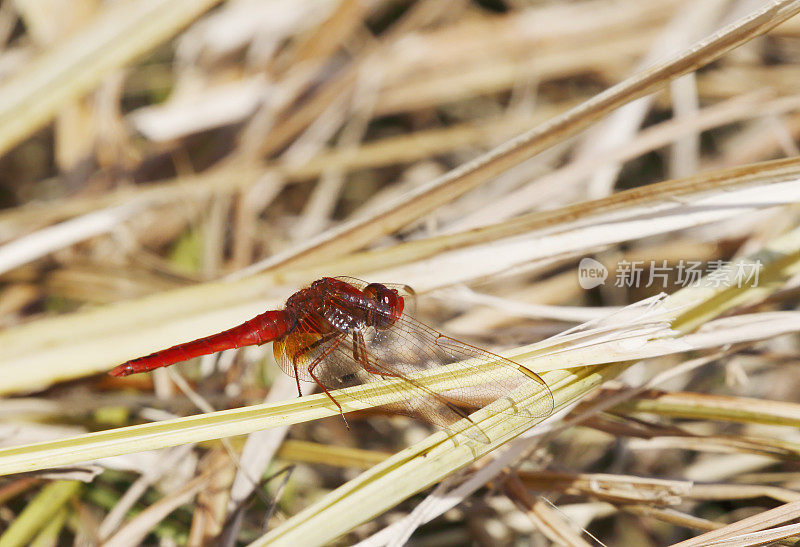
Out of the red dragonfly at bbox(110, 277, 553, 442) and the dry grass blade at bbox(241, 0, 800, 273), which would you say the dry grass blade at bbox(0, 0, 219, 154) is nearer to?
the dry grass blade at bbox(241, 0, 800, 273)

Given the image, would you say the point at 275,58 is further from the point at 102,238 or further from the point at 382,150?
the point at 102,238

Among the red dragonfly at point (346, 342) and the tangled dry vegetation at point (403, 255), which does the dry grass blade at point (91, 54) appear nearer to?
the tangled dry vegetation at point (403, 255)

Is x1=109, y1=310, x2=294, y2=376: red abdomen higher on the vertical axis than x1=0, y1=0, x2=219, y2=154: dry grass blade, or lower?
lower

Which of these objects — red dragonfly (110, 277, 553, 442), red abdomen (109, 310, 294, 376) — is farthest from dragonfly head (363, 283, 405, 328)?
red abdomen (109, 310, 294, 376)

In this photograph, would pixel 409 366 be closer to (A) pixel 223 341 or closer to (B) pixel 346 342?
(B) pixel 346 342

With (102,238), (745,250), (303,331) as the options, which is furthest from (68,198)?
(745,250)

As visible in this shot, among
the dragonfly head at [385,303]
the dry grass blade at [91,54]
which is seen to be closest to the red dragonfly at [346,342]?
the dragonfly head at [385,303]

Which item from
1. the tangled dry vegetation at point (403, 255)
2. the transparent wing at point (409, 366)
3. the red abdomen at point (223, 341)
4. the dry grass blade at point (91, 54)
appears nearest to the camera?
the transparent wing at point (409, 366)
